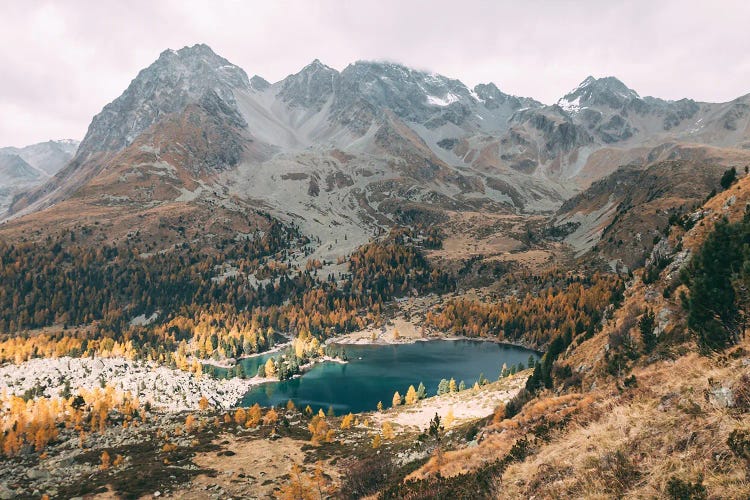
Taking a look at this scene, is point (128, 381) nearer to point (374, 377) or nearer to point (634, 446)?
point (374, 377)

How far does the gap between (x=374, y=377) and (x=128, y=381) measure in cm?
8895

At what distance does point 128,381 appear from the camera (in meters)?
129

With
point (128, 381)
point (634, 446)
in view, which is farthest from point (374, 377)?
point (634, 446)

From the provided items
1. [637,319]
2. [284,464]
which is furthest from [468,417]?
[637,319]

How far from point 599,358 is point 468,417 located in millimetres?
47268

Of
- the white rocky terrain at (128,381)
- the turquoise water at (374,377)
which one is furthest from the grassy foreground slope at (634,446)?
the turquoise water at (374,377)

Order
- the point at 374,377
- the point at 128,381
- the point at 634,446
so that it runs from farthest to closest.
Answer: the point at 374,377
the point at 128,381
the point at 634,446

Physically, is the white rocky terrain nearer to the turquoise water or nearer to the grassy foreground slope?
the turquoise water

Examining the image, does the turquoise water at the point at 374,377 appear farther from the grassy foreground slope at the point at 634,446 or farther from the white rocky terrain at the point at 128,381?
the grassy foreground slope at the point at 634,446

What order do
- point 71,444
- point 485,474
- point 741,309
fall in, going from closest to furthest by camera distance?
point 485,474 < point 741,309 < point 71,444

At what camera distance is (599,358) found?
53.9 m

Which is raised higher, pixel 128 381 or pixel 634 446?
Result: pixel 634 446

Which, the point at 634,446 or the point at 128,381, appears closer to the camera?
the point at 634,446

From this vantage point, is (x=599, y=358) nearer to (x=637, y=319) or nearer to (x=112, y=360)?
(x=637, y=319)
